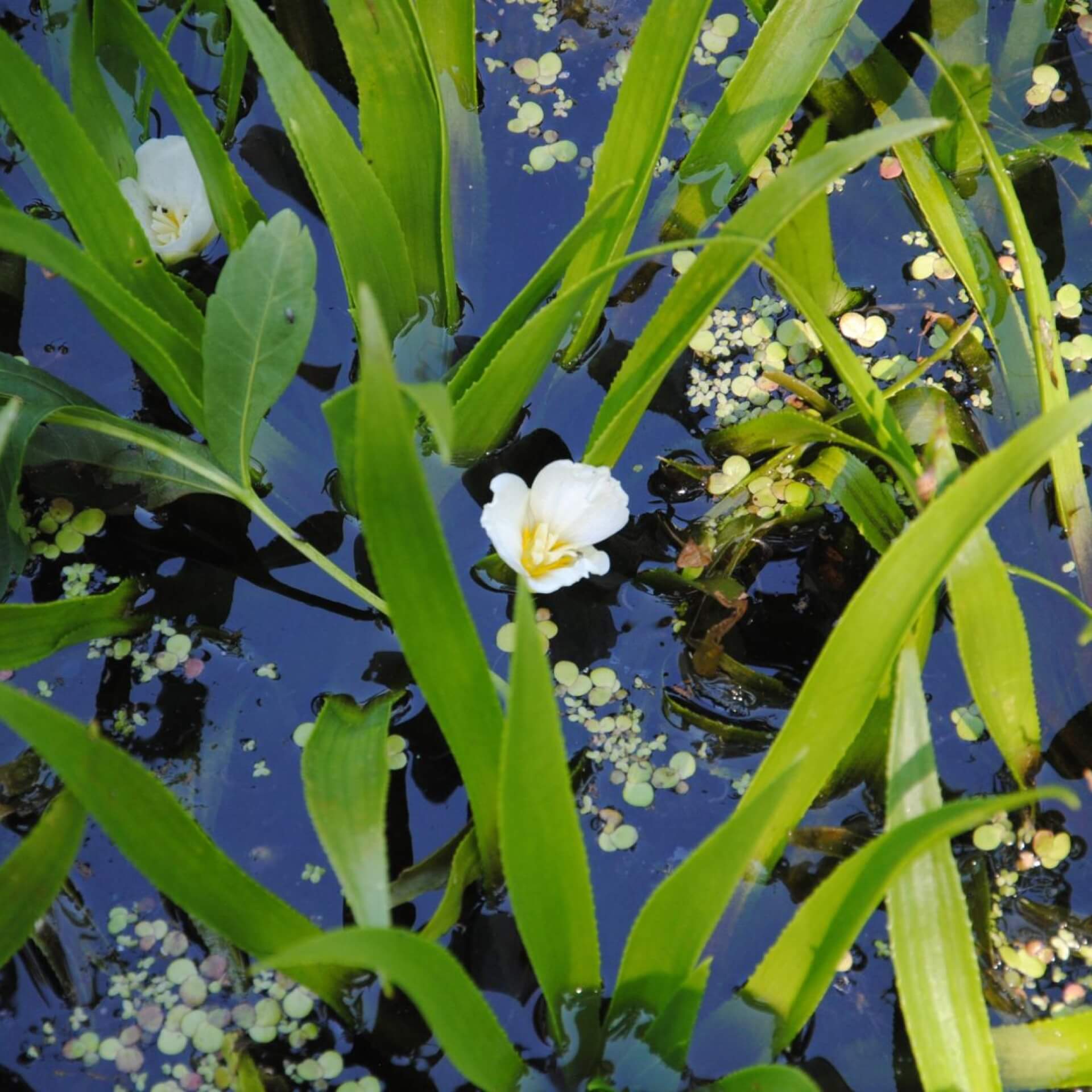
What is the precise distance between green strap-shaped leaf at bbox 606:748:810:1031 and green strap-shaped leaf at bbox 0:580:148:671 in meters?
0.69

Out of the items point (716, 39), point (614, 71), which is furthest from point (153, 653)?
point (716, 39)

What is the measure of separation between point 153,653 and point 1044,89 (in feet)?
4.91

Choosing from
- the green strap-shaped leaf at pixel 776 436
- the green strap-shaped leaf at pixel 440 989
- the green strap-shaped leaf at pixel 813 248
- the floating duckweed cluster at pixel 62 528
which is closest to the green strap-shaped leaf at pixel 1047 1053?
the green strap-shaped leaf at pixel 440 989

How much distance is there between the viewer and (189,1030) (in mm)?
1081

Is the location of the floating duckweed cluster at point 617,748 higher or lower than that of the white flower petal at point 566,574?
lower

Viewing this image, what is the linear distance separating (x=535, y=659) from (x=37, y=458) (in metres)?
0.78

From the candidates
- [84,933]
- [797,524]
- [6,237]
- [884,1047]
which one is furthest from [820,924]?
[6,237]

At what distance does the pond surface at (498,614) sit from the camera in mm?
1101

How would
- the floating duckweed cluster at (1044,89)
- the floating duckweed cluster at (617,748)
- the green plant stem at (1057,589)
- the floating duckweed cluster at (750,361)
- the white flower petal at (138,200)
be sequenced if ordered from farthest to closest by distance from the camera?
the floating duckweed cluster at (1044,89)
the floating duckweed cluster at (750,361)
the white flower petal at (138,200)
the floating duckweed cluster at (617,748)
the green plant stem at (1057,589)

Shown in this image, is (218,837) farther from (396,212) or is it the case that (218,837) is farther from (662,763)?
(396,212)

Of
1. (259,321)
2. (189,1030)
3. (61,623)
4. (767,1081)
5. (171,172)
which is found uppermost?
(171,172)

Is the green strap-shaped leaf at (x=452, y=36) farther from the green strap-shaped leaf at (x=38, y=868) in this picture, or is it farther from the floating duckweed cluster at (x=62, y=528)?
the green strap-shaped leaf at (x=38, y=868)

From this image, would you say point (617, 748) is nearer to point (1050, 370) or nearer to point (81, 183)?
point (1050, 370)

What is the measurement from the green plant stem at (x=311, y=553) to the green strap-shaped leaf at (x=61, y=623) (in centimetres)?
20
